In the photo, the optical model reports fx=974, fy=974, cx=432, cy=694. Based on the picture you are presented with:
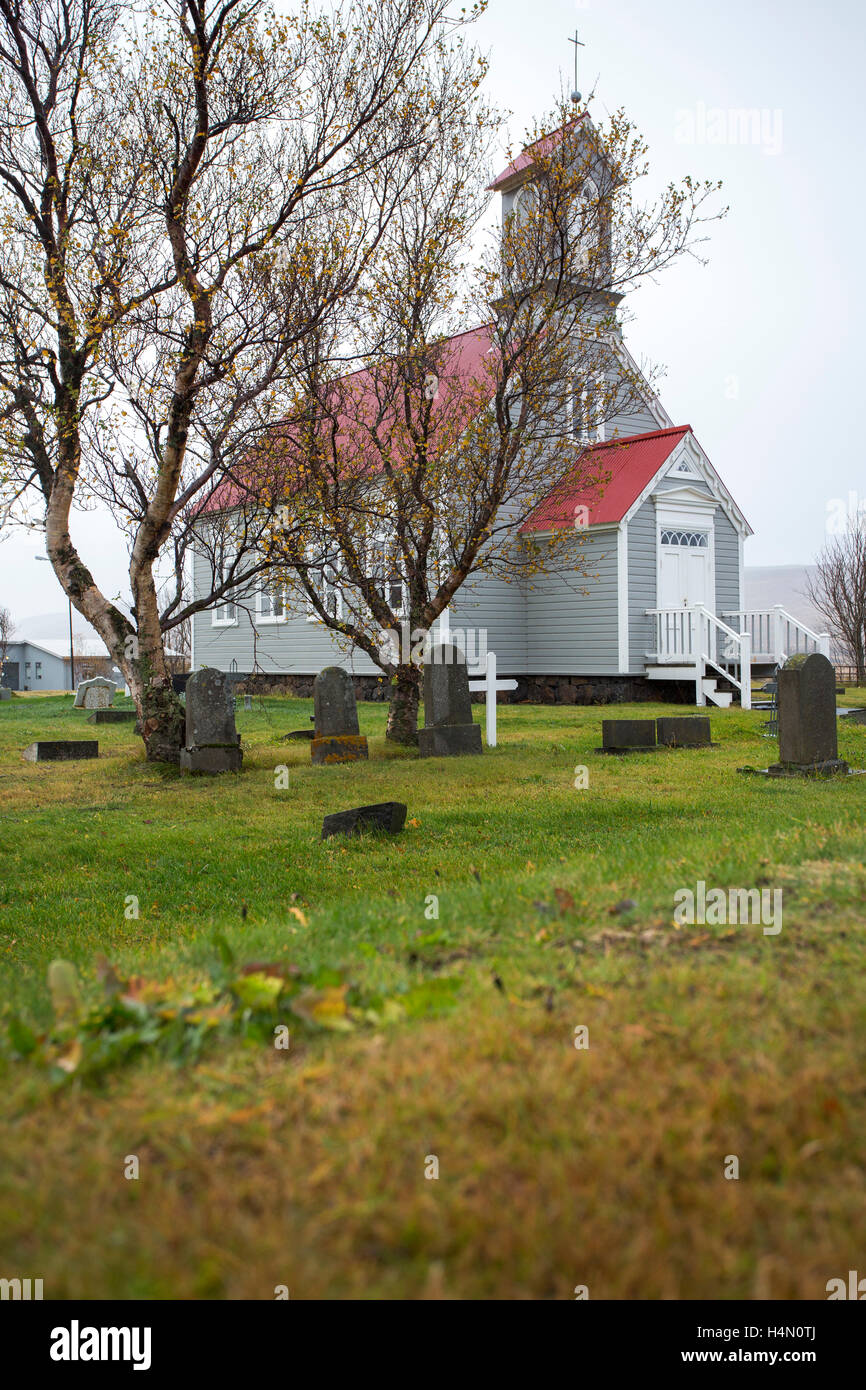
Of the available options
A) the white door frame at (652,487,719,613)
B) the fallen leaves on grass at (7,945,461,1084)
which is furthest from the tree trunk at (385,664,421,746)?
the fallen leaves on grass at (7,945,461,1084)

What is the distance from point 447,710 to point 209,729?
11.6ft

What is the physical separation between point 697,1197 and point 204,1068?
1522mm

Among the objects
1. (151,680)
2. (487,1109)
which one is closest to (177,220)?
(151,680)

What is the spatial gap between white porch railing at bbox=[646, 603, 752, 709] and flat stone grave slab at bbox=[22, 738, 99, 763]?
12.8 meters

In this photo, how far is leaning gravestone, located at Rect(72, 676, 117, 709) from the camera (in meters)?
27.7

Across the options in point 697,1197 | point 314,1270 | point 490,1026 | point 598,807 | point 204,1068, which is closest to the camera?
point 314,1270

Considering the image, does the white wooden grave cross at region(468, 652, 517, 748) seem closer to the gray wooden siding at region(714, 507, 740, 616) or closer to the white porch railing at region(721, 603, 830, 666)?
the white porch railing at region(721, 603, 830, 666)

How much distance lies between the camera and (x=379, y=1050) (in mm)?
3139

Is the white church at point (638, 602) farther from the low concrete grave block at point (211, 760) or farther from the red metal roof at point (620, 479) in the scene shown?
the low concrete grave block at point (211, 760)

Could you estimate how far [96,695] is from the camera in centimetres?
2781

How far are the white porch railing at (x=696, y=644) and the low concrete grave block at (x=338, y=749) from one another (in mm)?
9785

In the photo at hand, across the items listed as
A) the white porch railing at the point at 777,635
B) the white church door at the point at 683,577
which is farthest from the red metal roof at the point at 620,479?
the white porch railing at the point at 777,635

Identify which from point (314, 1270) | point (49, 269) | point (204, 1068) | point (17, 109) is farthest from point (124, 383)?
point (314, 1270)
